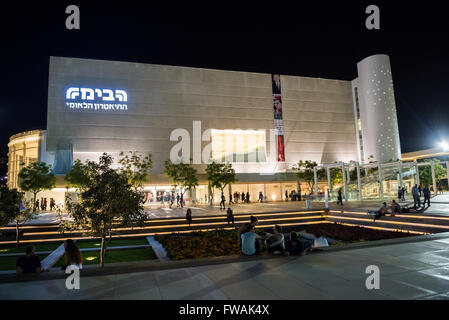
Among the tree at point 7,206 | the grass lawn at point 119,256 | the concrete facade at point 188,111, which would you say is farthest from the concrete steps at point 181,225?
the concrete facade at point 188,111

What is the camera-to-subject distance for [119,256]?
38.3 ft

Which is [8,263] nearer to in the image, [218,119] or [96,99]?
[96,99]

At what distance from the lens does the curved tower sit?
56.2 meters

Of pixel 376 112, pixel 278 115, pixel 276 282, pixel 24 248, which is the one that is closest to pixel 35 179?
pixel 24 248

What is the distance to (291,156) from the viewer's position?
171 feet

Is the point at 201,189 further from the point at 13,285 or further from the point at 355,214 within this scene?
the point at 13,285

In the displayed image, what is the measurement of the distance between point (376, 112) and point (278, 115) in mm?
20939

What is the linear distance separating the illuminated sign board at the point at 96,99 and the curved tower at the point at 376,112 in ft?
150

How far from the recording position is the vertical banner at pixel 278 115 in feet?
169

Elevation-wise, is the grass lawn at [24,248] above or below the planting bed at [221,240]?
below

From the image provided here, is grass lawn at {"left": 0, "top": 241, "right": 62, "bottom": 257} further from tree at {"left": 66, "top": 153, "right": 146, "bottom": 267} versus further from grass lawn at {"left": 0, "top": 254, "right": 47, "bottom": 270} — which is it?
tree at {"left": 66, "top": 153, "right": 146, "bottom": 267}

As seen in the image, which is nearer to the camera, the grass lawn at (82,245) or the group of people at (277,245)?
the group of people at (277,245)

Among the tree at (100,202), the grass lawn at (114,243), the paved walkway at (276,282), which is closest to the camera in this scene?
the paved walkway at (276,282)

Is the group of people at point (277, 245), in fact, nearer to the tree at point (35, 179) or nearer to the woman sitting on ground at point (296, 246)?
the woman sitting on ground at point (296, 246)
